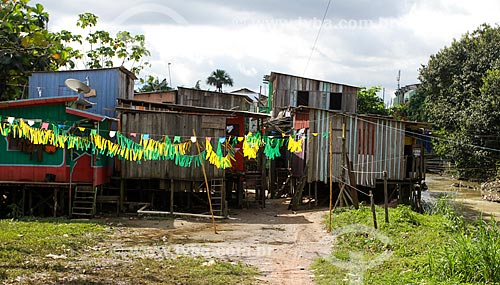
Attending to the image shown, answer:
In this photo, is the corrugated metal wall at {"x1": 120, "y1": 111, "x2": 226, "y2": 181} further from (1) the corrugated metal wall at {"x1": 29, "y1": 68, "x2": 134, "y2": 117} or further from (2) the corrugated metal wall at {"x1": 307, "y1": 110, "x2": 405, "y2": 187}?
(2) the corrugated metal wall at {"x1": 307, "y1": 110, "x2": 405, "y2": 187}

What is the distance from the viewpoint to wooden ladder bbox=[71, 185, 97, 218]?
16233 millimetres

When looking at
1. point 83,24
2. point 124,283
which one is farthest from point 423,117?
point 124,283

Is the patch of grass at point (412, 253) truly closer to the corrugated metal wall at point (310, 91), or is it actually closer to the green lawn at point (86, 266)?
the green lawn at point (86, 266)

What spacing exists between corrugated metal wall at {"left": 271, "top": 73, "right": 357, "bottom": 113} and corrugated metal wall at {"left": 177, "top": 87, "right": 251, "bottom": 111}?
2.40 m

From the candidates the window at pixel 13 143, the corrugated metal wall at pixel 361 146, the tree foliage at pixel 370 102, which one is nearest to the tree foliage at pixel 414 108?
the tree foliage at pixel 370 102

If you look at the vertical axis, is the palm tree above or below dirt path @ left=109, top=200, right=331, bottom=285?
above

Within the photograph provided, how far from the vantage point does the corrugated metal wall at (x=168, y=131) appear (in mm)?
17578

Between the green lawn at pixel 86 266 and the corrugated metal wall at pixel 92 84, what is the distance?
9.37m

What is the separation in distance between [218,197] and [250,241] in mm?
4561

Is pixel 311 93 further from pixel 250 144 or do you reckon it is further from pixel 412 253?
pixel 412 253

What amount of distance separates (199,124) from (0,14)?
35.4ft

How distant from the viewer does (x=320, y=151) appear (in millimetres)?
20266

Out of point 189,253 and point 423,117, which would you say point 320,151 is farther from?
point 423,117

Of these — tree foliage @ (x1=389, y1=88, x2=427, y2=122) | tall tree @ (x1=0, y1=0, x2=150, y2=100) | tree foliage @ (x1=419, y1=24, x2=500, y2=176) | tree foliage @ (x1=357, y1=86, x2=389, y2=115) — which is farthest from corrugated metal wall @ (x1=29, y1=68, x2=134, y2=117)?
tree foliage @ (x1=389, y1=88, x2=427, y2=122)
